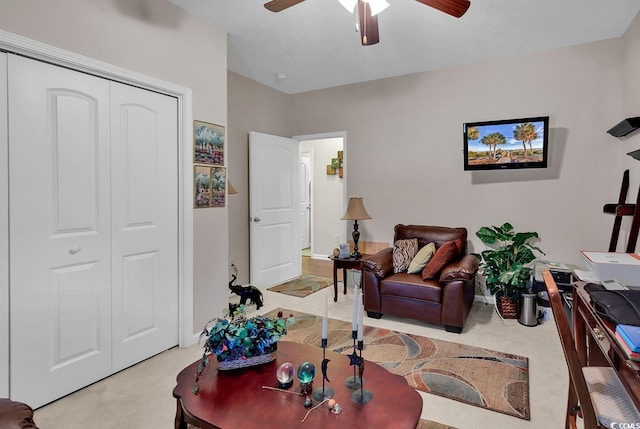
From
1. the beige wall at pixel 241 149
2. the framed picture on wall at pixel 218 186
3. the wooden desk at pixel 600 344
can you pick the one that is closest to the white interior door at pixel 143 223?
the framed picture on wall at pixel 218 186

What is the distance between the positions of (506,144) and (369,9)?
7.78 ft

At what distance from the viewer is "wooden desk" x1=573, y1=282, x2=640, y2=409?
87 cm

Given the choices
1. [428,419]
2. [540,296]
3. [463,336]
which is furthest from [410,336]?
[540,296]

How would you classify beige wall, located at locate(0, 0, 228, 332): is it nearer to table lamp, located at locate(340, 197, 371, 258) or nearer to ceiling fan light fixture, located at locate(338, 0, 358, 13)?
ceiling fan light fixture, located at locate(338, 0, 358, 13)

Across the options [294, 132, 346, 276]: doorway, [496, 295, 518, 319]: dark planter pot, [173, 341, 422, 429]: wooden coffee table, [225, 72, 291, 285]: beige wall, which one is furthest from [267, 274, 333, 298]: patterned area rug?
[173, 341, 422, 429]: wooden coffee table

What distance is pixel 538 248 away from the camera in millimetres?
3768

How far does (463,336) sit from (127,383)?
2.64 meters

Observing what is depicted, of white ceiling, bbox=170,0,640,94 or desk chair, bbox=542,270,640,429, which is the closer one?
desk chair, bbox=542,270,640,429

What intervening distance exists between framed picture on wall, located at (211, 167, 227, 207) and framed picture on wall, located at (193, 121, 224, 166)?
0.07 metres

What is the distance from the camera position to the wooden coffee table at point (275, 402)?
130cm

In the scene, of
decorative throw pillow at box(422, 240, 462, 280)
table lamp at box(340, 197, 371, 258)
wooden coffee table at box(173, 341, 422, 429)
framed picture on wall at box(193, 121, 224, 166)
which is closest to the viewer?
wooden coffee table at box(173, 341, 422, 429)

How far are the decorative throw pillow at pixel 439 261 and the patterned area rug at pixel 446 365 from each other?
0.60 meters

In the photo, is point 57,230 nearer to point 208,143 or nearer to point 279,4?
point 208,143

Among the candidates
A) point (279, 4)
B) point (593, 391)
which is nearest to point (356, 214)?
point (279, 4)
